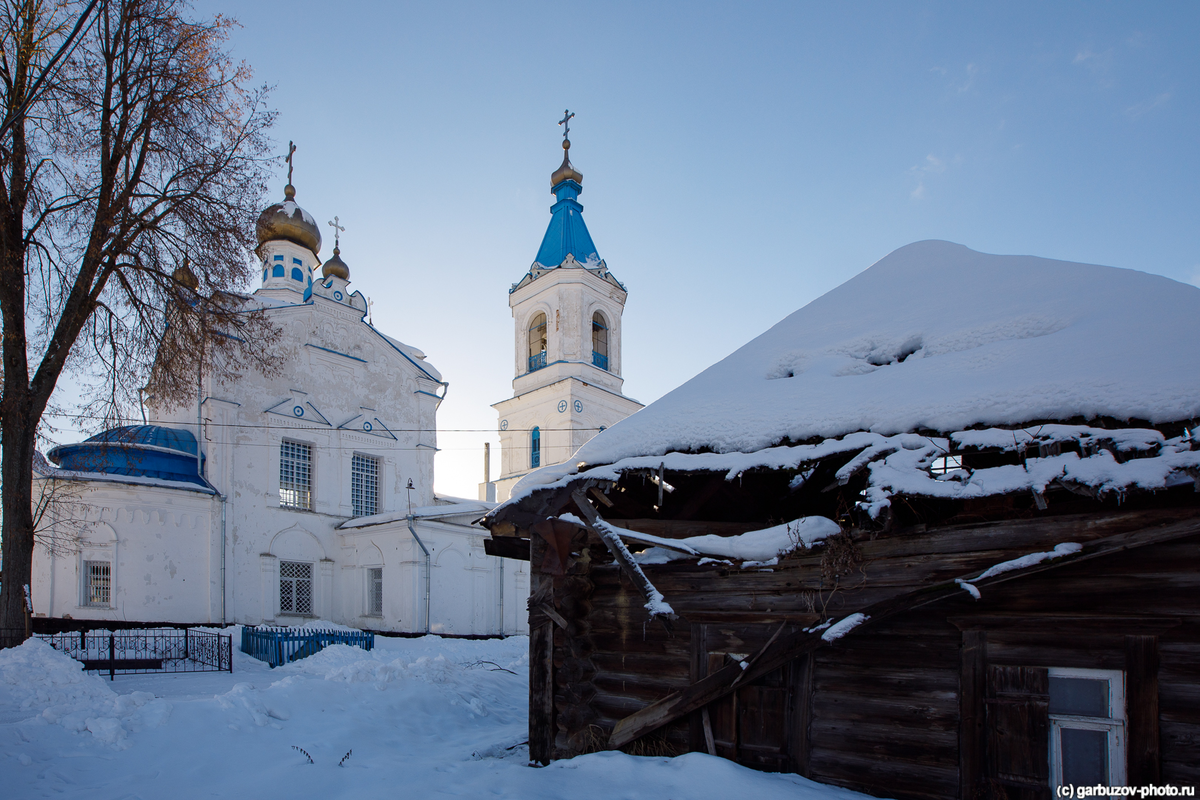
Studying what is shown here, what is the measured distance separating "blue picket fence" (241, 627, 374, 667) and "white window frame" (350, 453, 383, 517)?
8.39m

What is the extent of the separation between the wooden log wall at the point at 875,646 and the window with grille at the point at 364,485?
61.9 ft

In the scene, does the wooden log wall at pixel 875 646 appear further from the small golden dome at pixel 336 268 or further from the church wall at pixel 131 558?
the small golden dome at pixel 336 268

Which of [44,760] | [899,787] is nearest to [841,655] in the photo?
[899,787]

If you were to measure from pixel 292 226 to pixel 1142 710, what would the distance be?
101ft

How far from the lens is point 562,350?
29.2m

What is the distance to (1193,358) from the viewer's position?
16.6 feet

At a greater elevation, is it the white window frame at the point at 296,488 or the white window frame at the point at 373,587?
the white window frame at the point at 296,488

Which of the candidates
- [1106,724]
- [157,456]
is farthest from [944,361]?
[157,456]

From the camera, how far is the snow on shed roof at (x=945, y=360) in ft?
17.2

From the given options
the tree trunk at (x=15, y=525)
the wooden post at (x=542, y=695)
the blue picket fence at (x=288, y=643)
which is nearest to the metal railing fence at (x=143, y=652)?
the blue picket fence at (x=288, y=643)

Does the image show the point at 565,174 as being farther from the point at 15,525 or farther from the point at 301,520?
the point at 15,525

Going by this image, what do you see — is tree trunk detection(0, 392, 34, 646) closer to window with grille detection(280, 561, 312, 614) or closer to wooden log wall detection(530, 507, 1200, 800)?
wooden log wall detection(530, 507, 1200, 800)

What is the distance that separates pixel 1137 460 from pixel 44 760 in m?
9.36

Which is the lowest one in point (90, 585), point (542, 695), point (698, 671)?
point (90, 585)
